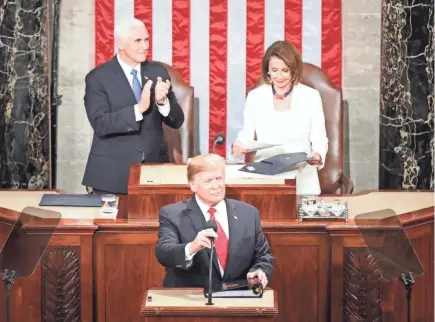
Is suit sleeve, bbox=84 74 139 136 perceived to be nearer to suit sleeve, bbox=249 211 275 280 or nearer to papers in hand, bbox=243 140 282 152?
papers in hand, bbox=243 140 282 152

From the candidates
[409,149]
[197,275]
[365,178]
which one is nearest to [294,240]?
[197,275]

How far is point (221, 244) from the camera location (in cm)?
611

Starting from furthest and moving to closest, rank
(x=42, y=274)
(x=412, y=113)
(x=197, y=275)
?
(x=412, y=113) < (x=42, y=274) < (x=197, y=275)

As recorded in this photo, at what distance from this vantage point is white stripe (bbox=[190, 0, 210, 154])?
9.33 metres

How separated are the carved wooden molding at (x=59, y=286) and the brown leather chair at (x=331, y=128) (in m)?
2.53

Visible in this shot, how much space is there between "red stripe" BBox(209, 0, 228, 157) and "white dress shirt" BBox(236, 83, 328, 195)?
5.45 ft

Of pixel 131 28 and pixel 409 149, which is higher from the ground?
pixel 131 28

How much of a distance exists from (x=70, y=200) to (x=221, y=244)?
149 cm

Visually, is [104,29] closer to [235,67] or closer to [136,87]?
[235,67]

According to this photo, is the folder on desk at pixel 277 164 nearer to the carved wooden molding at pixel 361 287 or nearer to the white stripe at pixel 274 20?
the carved wooden molding at pixel 361 287

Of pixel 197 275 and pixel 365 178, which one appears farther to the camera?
pixel 365 178

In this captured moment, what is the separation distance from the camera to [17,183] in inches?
353

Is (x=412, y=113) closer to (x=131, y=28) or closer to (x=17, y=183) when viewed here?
(x=131, y=28)

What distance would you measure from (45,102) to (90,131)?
2.16ft
